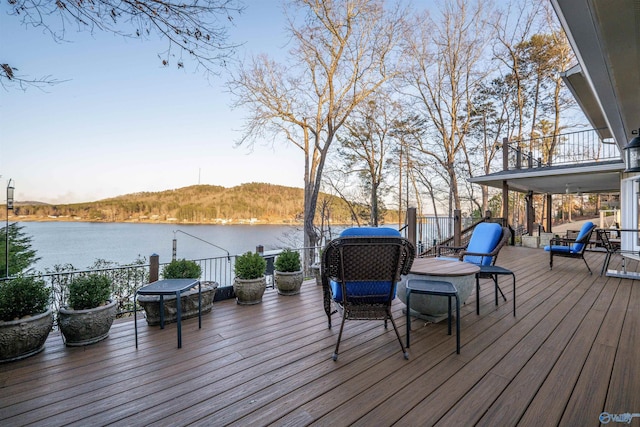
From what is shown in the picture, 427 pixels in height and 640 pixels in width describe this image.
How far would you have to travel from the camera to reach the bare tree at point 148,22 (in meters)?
1.74

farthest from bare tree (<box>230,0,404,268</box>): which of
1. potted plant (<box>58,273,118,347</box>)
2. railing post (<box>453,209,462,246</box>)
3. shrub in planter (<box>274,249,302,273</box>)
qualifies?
potted plant (<box>58,273,118,347</box>)

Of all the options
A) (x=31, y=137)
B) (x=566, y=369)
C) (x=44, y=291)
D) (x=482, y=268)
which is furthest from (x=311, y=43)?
(x=566, y=369)

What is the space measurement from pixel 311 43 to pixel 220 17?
28.8 feet

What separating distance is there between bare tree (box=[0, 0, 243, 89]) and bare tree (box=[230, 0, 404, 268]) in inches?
296

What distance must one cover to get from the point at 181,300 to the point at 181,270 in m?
0.38

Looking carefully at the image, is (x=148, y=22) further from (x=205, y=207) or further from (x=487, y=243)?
(x=205, y=207)

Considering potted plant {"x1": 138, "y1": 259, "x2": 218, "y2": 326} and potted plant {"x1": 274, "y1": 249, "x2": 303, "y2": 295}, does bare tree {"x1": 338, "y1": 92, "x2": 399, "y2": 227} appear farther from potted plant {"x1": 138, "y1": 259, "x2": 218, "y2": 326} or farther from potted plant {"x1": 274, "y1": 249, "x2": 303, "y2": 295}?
potted plant {"x1": 138, "y1": 259, "x2": 218, "y2": 326}

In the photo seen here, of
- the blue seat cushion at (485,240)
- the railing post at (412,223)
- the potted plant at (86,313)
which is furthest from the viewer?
the railing post at (412,223)

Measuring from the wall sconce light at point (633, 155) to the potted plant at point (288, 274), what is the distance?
3838 mm

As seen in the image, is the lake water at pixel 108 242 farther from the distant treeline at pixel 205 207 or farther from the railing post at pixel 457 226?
the railing post at pixel 457 226

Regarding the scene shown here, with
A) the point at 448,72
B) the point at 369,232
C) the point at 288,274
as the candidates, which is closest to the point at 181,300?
the point at 288,274

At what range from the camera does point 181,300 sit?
307cm

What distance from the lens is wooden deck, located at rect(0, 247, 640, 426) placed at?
1553 mm

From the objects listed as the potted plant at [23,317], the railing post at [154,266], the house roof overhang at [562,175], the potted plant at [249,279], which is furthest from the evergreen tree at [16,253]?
the house roof overhang at [562,175]
